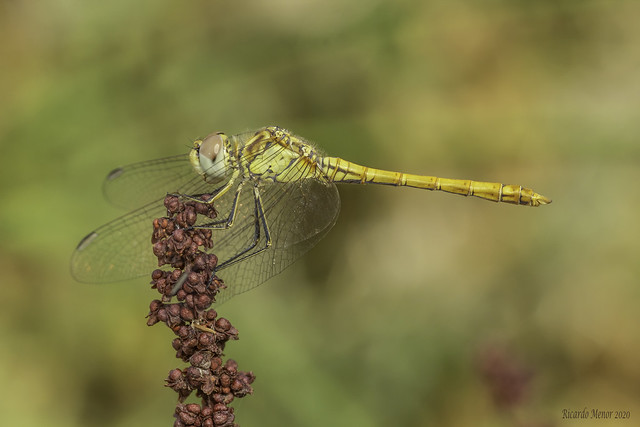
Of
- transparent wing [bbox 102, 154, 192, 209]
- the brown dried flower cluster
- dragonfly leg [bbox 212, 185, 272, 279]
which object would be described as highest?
transparent wing [bbox 102, 154, 192, 209]

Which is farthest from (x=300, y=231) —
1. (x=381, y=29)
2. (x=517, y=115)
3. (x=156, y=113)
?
(x=517, y=115)

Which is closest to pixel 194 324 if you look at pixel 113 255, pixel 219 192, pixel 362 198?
pixel 219 192

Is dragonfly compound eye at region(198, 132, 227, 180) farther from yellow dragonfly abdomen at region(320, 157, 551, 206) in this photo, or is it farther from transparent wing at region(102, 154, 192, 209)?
yellow dragonfly abdomen at region(320, 157, 551, 206)

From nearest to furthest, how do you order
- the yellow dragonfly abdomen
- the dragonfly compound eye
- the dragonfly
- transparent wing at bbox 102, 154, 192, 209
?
the dragonfly → the dragonfly compound eye → transparent wing at bbox 102, 154, 192, 209 → the yellow dragonfly abdomen

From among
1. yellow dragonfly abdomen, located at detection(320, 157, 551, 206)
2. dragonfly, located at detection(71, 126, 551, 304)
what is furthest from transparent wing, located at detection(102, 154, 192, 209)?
yellow dragonfly abdomen, located at detection(320, 157, 551, 206)

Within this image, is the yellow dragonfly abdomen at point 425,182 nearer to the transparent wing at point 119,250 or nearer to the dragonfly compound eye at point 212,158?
the dragonfly compound eye at point 212,158

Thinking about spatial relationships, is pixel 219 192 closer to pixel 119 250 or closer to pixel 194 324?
pixel 119 250

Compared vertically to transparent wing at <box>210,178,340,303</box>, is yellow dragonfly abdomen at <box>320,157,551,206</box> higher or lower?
Result: higher

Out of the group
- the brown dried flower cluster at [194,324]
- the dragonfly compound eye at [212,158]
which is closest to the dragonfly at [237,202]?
the dragonfly compound eye at [212,158]
